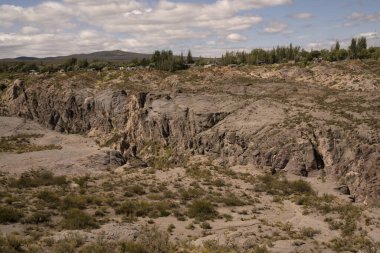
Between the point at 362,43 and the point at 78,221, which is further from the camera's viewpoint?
the point at 362,43

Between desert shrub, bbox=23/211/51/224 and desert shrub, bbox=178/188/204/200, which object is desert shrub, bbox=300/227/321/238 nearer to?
desert shrub, bbox=178/188/204/200

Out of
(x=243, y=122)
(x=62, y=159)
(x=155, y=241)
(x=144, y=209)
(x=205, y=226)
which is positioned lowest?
(x=62, y=159)

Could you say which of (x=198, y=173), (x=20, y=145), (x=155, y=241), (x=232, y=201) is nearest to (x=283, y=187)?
(x=232, y=201)

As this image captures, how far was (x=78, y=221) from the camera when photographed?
2081 centimetres

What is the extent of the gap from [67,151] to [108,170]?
12.2 meters

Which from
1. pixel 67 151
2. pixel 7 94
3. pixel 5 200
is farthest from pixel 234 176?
pixel 7 94

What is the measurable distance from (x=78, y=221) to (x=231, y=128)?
23.7 meters

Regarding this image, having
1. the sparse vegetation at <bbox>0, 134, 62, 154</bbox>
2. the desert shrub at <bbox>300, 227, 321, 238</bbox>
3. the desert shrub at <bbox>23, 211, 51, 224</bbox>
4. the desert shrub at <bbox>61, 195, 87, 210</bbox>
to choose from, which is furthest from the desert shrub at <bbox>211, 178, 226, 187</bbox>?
the sparse vegetation at <bbox>0, 134, 62, 154</bbox>

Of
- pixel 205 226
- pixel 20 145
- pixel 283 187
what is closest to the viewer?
pixel 205 226

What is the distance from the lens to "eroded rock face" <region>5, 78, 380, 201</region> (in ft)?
112

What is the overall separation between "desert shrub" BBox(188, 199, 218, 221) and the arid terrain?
0.08 meters

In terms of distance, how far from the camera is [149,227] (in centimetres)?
2148

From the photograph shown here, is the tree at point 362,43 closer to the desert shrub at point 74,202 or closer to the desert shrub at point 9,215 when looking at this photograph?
the desert shrub at point 74,202

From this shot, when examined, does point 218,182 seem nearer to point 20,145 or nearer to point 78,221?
point 78,221
